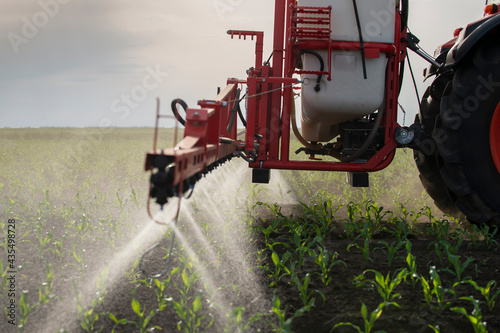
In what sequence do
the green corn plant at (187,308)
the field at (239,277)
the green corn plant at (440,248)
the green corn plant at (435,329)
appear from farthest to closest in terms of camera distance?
the green corn plant at (440,248) < the field at (239,277) < the green corn plant at (187,308) < the green corn plant at (435,329)

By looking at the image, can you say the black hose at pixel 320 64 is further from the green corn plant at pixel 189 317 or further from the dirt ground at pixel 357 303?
the green corn plant at pixel 189 317

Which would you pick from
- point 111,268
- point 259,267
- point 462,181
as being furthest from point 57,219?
point 462,181

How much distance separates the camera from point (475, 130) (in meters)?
4.19

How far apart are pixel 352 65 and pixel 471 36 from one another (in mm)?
967

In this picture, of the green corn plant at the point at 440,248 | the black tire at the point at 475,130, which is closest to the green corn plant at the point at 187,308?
the green corn plant at the point at 440,248

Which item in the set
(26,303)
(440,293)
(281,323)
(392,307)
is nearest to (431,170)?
(440,293)

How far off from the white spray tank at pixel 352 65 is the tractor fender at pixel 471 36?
0.56 meters

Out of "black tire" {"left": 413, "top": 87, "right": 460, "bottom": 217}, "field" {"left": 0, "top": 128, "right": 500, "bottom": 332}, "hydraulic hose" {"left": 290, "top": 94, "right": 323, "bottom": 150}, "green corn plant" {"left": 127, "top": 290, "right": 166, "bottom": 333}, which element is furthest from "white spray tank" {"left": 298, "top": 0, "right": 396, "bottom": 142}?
"green corn plant" {"left": 127, "top": 290, "right": 166, "bottom": 333}

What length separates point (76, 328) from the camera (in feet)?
9.31

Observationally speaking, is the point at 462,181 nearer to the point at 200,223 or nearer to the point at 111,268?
the point at 200,223

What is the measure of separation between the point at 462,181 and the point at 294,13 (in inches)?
78.5

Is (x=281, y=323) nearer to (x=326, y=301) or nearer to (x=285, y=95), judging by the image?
(x=326, y=301)

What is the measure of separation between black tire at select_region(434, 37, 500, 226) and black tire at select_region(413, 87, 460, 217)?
0.75 m

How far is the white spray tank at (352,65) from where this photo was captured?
4445 mm
